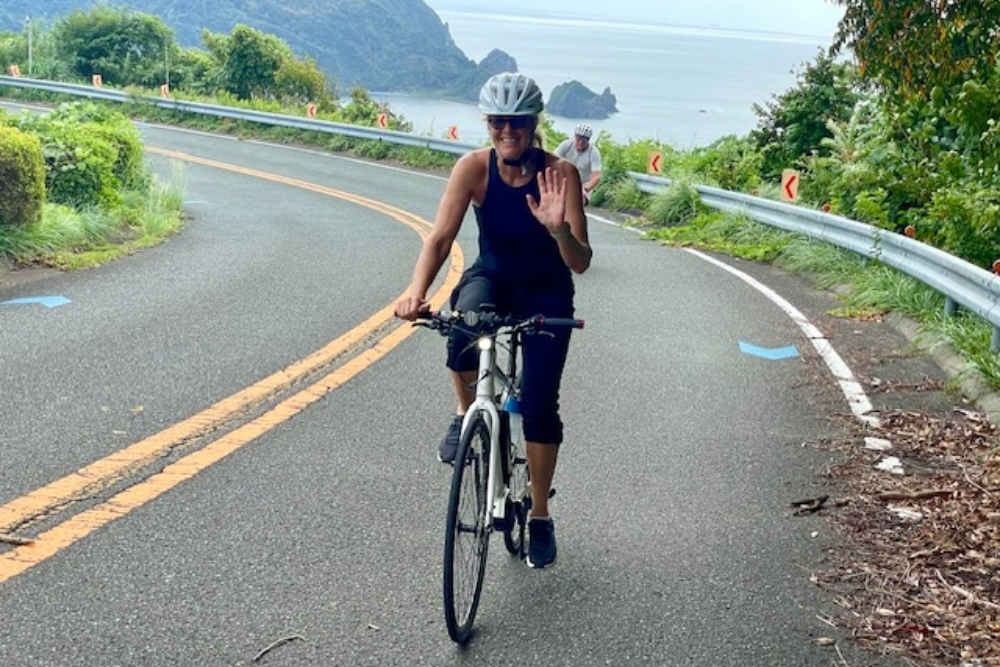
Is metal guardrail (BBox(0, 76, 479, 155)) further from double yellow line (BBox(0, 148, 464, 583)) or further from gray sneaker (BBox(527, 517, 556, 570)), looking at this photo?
gray sneaker (BBox(527, 517, 556, 570))

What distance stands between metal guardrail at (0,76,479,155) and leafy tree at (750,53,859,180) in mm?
7525

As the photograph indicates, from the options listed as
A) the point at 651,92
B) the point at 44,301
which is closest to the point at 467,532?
the point at 44,301

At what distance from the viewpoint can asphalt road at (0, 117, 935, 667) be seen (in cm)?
423

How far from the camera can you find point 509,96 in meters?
4.36

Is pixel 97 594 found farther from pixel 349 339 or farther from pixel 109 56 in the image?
pixel 109 56

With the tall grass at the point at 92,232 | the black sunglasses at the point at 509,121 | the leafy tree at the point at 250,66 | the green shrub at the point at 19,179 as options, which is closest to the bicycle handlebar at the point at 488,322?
the black sunglasses at the point at 509,121

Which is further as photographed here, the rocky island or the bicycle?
the rocky island

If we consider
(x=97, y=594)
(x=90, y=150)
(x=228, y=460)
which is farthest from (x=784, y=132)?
(x=97, y=594)

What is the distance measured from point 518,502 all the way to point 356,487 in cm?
117

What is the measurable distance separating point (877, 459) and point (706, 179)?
14473 millimetres

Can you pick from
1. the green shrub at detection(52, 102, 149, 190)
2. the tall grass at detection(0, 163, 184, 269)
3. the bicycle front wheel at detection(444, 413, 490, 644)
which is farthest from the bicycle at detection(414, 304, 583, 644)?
the green shrub at detection(52, 102, 149, 190)

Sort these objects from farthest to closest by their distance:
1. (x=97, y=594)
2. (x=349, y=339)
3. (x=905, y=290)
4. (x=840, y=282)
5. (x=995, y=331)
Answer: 1. (x=840, y=282)
2. (x=905, y=290)
3. (x=349, y=339)
4. (x=995, y=331)
5. (x=97, y=594)

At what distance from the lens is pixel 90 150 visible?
14719 mm

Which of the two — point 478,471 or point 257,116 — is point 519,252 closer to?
point 478,471
